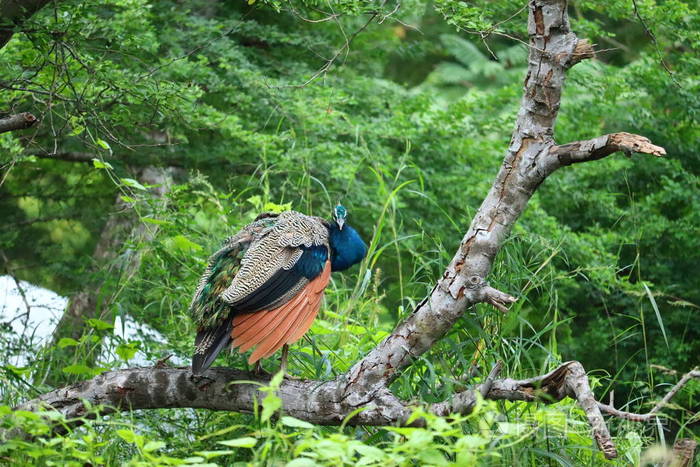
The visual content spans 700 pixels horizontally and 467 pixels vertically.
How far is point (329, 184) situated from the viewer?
23.1ft

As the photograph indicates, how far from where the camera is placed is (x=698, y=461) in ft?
13.9

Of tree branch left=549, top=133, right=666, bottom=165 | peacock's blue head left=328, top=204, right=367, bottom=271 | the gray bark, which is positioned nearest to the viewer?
tree branch left=549, top=133, right=666, bottom=165

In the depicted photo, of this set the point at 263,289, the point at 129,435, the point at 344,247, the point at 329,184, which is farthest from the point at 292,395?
the point at 329,184

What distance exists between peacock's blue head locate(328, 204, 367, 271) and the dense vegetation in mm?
121

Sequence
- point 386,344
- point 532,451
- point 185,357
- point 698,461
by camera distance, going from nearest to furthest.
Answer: point 532,451, point 386,344, point 698,461, point 185,357

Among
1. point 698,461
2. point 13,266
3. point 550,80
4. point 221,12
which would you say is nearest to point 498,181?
point 550,80

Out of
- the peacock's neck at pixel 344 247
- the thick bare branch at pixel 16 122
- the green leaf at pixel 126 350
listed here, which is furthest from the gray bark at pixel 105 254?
the thick bare branch at pixel 16 122

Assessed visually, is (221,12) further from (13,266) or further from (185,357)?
(185,357)

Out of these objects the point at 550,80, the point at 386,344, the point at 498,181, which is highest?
the point at 550,80

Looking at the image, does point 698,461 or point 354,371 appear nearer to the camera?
point 354,371

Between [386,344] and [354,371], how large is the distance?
0.61ft

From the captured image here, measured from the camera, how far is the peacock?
381cm

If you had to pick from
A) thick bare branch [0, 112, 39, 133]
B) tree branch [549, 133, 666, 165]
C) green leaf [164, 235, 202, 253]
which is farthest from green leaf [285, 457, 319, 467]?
green leaf [164, 235, 202, 253]

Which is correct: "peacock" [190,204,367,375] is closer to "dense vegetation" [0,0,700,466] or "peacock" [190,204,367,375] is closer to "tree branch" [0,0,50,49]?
"dense vegetation" [0,0,700,466]
